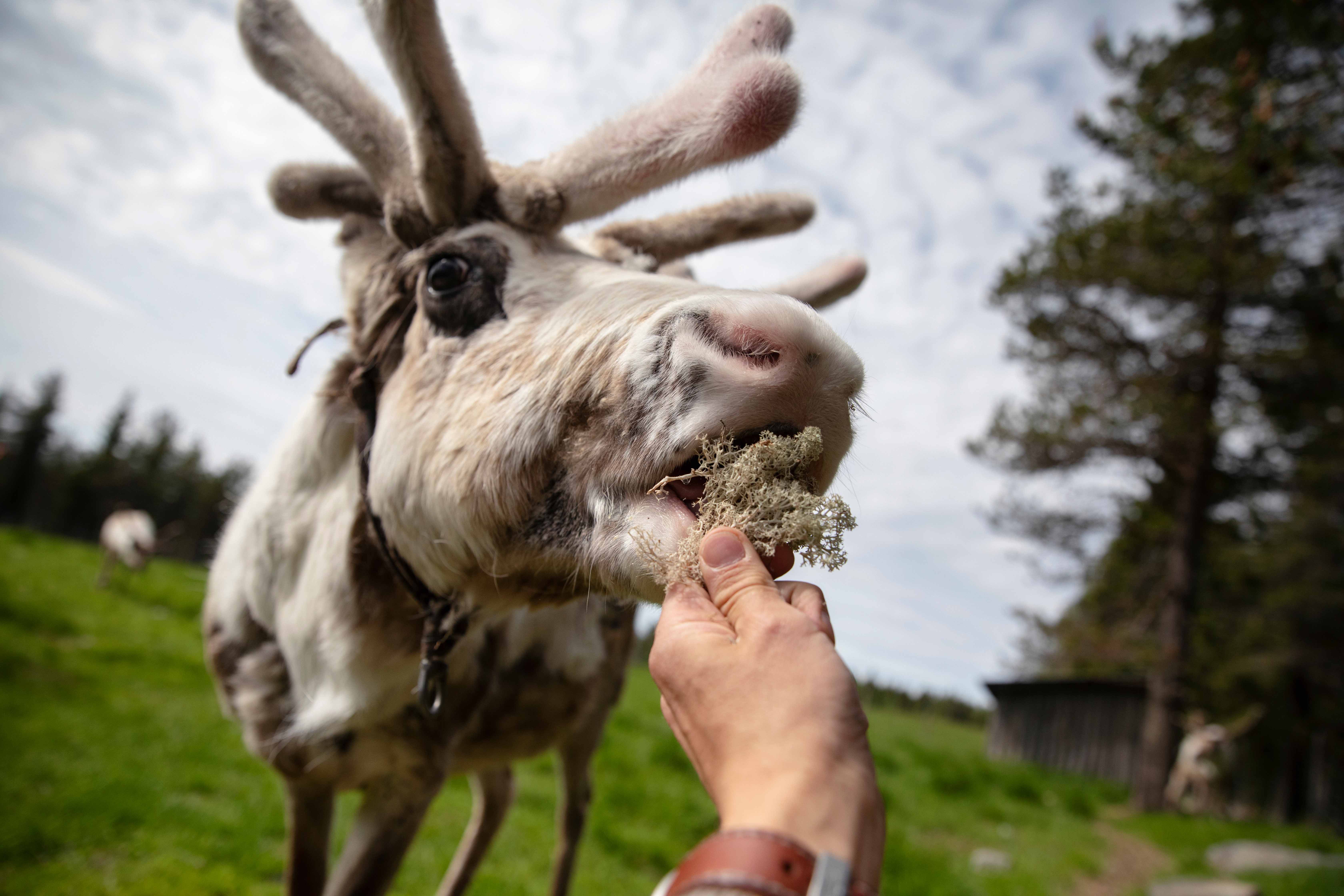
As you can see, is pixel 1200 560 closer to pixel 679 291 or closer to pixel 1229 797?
pixel 1229 797

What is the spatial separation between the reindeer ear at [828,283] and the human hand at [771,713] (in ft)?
6.67

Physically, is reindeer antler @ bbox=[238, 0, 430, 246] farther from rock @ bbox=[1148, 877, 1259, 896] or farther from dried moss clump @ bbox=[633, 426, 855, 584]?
rock @ bbox=[1148, 877, 1259, 896]

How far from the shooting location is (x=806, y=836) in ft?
2.32

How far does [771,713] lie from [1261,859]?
33.6 ft

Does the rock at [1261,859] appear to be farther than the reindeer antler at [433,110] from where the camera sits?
Yes

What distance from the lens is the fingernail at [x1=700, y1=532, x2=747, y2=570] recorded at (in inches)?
41.9

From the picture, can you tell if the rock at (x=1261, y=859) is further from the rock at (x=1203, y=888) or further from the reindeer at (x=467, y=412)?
the reindeer at (x=467, y=412)

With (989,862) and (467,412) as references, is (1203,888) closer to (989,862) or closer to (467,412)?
(989,862)

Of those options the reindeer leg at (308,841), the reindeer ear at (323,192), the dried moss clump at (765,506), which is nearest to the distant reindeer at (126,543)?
the reindeer leg at (308,841)

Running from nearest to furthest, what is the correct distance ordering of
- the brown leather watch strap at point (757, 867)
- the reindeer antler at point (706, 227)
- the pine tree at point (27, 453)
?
1. the brown leather watch strap at point (757, 867)
2. the reindeer antler at point (706, 227)
3. the pine tree at point (27, 453)

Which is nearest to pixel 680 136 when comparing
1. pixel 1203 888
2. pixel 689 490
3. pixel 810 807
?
pixel 689 490

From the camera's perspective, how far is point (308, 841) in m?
2.64

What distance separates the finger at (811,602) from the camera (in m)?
1.01

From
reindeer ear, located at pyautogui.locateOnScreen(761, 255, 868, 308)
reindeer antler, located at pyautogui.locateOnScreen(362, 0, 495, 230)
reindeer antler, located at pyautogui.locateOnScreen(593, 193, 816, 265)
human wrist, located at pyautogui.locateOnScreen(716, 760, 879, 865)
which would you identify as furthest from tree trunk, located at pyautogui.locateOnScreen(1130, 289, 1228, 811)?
human wrist, located at pyautogui.locateOnScreen(716, 760, 879, 865)
